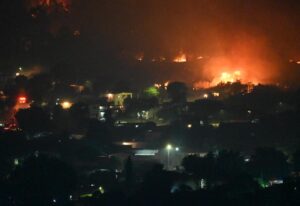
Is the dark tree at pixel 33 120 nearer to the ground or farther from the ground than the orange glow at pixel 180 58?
nearer to the ground

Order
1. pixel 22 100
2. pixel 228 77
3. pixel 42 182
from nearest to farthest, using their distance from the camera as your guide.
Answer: pixel 42 182 < pixel 22 100 < pixel 228 77

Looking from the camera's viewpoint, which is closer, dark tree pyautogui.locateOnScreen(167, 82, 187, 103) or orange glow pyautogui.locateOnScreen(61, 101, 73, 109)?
orange glow pyautogui.locateOnScreen(61, 101, 73, 109)

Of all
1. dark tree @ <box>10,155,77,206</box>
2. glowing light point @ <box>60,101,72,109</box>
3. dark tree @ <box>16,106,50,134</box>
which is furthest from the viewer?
glowing light point @ <box>60,101,72,109</box>

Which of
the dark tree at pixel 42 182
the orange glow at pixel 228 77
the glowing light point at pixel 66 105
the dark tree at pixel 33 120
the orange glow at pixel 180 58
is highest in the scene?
the orange glow at pixel 180 58

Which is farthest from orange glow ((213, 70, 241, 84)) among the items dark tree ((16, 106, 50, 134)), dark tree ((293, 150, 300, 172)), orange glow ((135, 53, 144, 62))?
dark tree ((293, 150, 300, 172))

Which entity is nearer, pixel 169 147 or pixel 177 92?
pixel 169 147

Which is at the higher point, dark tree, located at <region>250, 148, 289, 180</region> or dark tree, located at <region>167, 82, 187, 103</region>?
dark tree, located at <region>167, 82, 187, 103</region>

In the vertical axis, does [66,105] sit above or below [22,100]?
below

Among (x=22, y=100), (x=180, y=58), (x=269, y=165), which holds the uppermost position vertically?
(x=180, y=58)

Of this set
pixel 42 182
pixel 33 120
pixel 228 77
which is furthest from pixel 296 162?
pixel 228 77

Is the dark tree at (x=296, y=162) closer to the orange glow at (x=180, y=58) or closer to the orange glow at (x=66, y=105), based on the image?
the orange glow at (x=66, y=105)

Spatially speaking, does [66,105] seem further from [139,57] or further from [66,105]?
[139,57]

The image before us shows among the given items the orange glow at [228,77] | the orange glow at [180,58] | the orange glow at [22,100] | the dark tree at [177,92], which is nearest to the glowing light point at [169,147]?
the dark tree at [177,92]

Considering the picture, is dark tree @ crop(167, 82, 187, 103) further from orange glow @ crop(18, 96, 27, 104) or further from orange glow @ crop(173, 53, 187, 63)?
orange glow @ crop(173, 53, 187, 63)
